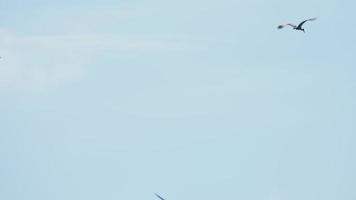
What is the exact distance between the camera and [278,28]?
448 feet

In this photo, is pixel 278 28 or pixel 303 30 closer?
pixel 278 28

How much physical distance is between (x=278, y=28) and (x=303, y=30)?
15.9 m

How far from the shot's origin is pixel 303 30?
498ft
